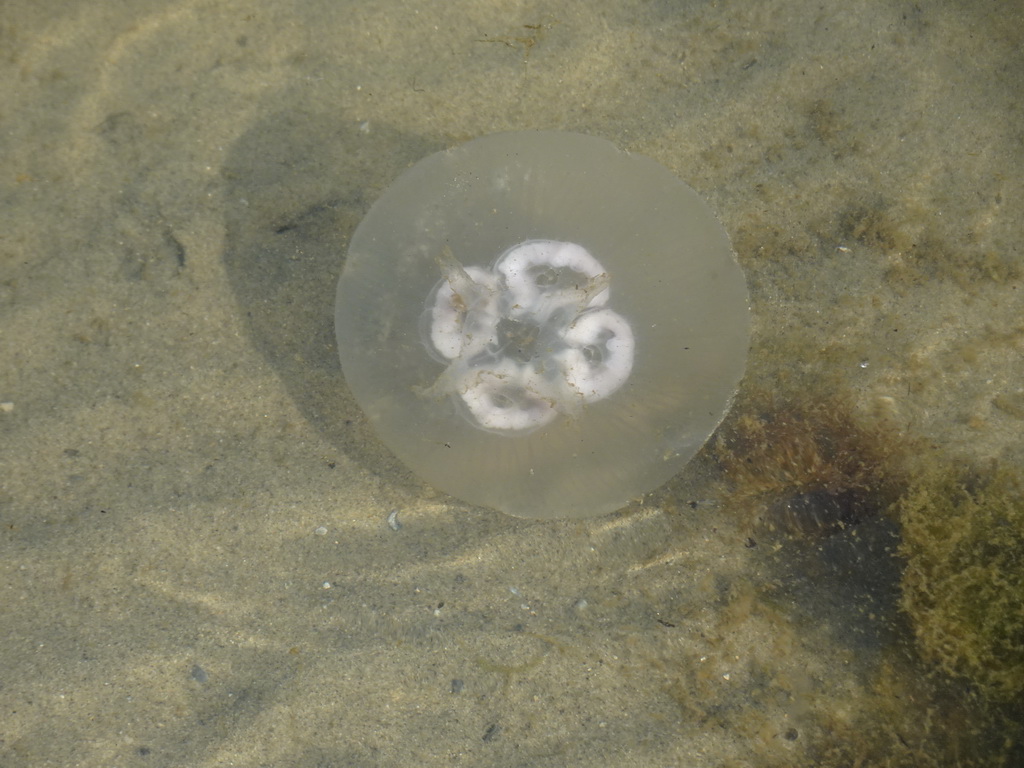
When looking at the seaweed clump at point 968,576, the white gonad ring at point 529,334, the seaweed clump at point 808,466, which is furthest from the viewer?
the seaweed clump at point 808,466

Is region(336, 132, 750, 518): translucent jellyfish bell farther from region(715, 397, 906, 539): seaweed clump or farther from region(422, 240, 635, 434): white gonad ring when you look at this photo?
region(715, 397, 906, 539): seaweed clump

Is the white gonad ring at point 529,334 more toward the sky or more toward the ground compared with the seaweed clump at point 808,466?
more toward the sky

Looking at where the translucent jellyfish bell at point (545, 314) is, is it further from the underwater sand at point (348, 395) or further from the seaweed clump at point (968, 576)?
the seaweed clump at point (968, 576)

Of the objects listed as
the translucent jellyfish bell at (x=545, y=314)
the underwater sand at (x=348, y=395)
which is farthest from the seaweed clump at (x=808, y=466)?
the translucent jellyfish bell at (x=545, y=314)

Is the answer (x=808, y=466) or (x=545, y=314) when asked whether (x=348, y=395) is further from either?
(x=808, y=466)

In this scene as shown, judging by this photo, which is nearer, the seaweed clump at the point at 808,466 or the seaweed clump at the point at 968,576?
the seaweed clump at the point at 968,576
